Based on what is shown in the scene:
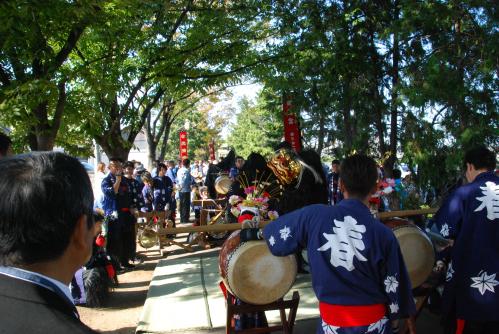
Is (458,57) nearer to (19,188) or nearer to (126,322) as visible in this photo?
(126,322)

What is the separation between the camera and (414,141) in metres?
6.89

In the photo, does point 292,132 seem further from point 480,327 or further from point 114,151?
point 480,327

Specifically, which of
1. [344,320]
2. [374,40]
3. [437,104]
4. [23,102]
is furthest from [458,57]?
[23,102]

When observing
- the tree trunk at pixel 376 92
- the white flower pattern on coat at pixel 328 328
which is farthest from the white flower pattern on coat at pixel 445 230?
the tree trunk at pixel 376 92

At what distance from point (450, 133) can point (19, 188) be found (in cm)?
650

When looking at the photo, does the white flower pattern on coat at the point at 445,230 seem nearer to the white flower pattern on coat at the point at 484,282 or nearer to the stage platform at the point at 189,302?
the white flower pattern on coat at the point at 484,282

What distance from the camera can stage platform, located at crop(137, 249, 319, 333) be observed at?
4.50 meters

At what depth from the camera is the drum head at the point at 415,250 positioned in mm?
3293

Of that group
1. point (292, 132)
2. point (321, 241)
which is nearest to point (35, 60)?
point (321, 241)

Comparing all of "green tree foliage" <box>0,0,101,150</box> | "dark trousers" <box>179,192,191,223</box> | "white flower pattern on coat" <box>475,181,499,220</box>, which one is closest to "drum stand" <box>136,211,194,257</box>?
"green tree foliage" <box>0,0,101,150</box>

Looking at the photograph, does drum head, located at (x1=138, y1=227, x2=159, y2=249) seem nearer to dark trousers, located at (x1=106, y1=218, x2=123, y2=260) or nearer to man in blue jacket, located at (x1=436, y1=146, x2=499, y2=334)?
dark trousers, located at (x1=106, y1=218, x2=123, y2=260)

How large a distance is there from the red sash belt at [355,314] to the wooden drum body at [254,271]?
40.1 inches

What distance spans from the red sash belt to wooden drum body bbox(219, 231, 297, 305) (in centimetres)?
102

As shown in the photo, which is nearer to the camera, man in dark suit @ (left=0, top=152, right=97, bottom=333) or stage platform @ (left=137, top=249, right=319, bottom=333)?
man in dark suit @ (left=0, top=152, right=97, bottom=333)
